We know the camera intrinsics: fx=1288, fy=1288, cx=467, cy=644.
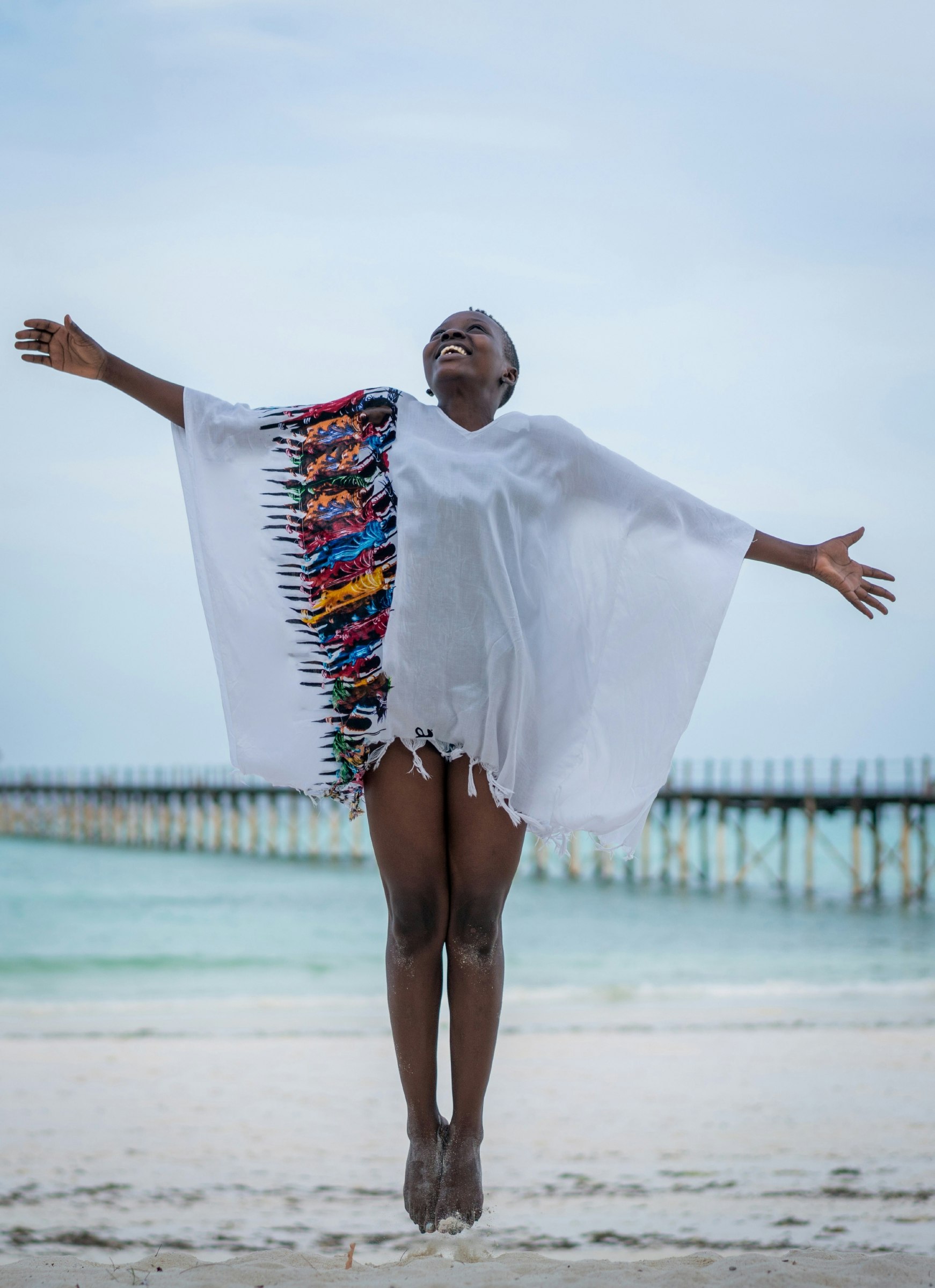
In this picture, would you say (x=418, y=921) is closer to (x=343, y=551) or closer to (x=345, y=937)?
(x=343, y=551)

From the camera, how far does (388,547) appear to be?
2.97 meters

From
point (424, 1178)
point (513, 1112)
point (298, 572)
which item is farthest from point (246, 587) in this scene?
point (513, 1112)

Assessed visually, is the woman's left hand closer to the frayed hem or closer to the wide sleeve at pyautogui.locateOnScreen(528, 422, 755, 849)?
the wide sleeve at pyautogui.locateOnScreen(528, 422, 755, 849)

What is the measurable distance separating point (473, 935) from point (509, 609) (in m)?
0.74

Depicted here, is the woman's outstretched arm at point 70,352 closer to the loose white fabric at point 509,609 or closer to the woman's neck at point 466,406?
the loose white fabric at point 509,609

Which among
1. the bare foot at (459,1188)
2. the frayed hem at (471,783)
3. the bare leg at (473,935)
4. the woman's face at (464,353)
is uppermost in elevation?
the woman's face at (464,353)

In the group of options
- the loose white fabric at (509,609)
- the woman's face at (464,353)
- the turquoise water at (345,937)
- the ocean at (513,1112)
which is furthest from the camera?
the turquoise water at (345,937)

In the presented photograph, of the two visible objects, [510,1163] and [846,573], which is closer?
[846,573]

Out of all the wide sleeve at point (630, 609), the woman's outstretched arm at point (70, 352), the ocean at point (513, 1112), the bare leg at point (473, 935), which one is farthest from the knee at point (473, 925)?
the ocean at point (513, 1112)

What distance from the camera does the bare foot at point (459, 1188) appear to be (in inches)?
109

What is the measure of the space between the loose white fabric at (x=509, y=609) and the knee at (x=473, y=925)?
21 cm

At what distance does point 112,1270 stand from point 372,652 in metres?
1.48

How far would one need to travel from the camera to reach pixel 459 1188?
2.79 m

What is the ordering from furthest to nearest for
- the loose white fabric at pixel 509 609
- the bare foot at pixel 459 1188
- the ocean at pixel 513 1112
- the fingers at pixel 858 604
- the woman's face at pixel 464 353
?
the ocean at pixel 513 1112, the woman's face at pixel 464 353, the fingers at pixel 858 604, the loose white fabric at pixel 509 609, the bare foot at pixel 459 1188
